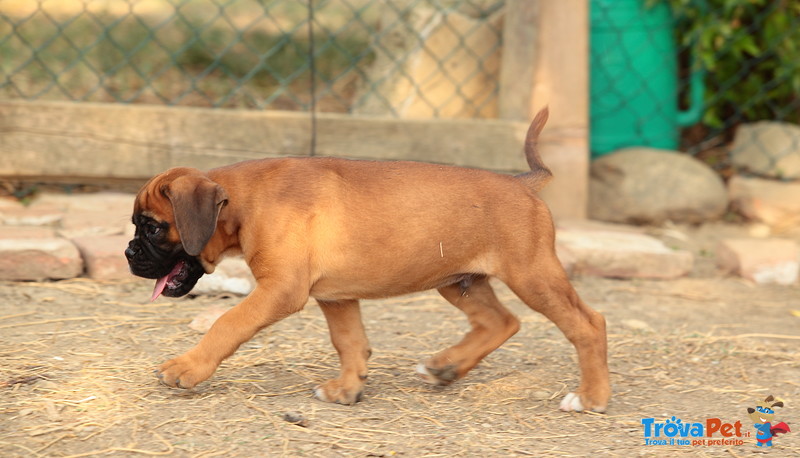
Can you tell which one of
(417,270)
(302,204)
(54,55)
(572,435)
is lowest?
(572,435)

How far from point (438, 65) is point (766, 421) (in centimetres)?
346

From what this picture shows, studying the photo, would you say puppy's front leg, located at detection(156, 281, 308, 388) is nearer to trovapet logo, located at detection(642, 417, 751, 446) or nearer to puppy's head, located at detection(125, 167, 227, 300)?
puppy's head, located at detection(125, 167, 227, 300)

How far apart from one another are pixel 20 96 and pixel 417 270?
367 cm

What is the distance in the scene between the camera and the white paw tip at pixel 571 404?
351 cm

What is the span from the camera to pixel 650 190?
6.61 m

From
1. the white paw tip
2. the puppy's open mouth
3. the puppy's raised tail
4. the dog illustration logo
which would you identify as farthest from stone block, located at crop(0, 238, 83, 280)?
the dog illustration logo

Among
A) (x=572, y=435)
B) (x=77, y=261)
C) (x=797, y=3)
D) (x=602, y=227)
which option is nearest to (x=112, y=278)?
(x=77, y=261)

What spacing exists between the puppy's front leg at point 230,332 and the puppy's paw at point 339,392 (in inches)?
16.5

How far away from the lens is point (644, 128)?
696 cm

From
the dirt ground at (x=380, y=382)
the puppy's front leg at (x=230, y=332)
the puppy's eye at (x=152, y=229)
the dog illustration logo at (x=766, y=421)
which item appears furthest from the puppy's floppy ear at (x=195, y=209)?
the dog illustration logo at (x=766, y=421)

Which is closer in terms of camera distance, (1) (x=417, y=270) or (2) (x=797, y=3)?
(1) (x=417, y=270)

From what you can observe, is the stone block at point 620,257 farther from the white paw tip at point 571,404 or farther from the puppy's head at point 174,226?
the puppy's head at point 174,226

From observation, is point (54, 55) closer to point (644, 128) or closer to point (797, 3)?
point (644, 128)

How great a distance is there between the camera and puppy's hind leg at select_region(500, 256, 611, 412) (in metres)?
3.48
